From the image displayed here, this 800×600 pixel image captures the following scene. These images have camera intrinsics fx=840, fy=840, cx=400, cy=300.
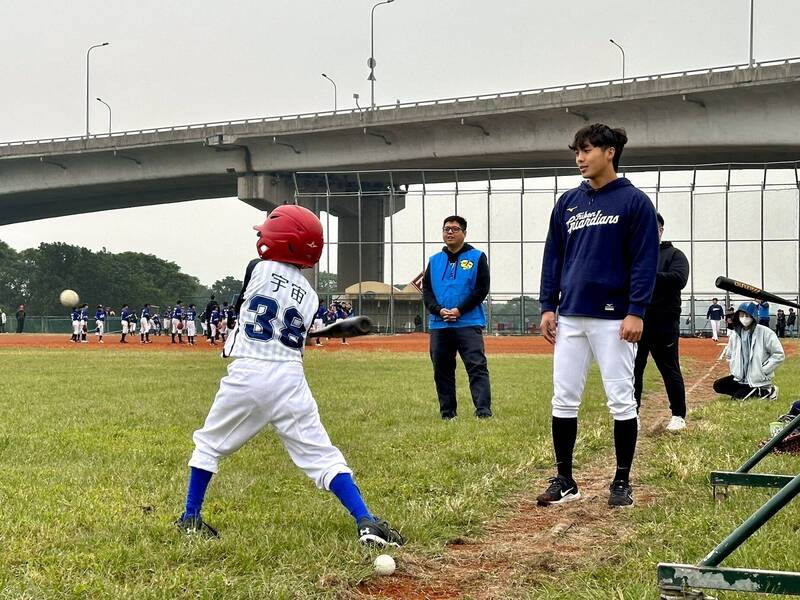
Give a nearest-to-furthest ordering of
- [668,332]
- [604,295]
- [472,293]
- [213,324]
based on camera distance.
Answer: [604,295] → [668,332] → [472,293] → [213,324]

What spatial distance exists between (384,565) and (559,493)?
1656mm

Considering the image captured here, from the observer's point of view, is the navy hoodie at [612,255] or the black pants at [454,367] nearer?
the navy hoodie at [612,255]

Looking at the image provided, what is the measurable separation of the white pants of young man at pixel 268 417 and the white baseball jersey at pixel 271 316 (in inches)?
2.1

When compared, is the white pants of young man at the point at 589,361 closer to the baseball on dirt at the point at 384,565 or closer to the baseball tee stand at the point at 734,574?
the baseball on dirt at the point at 384,565

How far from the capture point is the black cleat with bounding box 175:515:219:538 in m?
3.87

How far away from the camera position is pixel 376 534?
3.72 meters

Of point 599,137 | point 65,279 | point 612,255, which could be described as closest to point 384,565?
point 612,255

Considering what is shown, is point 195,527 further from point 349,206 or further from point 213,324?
point 349,206

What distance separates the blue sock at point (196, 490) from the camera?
397cm

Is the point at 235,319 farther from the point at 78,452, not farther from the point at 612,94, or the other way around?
the point at 612,94

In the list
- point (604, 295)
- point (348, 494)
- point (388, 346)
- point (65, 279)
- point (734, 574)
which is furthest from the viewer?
point (65, 279)

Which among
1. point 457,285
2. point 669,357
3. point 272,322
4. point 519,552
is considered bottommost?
point 519,552

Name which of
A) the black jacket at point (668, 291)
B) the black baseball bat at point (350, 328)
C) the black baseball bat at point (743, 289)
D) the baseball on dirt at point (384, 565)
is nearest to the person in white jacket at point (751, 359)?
the black jacket at point (668, 291)

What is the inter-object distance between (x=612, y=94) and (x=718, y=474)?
33.3 m
